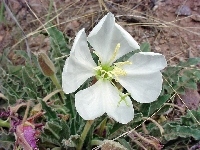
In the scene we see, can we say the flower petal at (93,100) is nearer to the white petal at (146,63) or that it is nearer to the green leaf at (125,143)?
the white petal at (146,63)

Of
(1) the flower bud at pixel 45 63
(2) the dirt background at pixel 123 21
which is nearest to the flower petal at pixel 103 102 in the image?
(1) the flower bud at pixel 45 63

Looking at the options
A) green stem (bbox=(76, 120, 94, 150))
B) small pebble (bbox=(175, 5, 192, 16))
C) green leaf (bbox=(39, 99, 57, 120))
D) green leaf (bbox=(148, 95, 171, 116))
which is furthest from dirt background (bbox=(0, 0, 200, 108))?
green stem (bbox=(76, 120, 94, 150))

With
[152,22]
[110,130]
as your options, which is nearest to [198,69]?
[152,22]

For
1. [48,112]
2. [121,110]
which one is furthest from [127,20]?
[121,110]

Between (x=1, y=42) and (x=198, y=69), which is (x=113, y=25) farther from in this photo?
(x=1, y=42)

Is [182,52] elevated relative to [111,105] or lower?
lower
